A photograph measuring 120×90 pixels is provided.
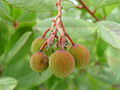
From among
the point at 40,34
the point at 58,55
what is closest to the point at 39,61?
the point at 58,55

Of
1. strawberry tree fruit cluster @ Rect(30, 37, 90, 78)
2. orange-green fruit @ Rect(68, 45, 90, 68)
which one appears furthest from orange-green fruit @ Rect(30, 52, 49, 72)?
orange-green fruit @ Rect(68, 45, 90, 68)

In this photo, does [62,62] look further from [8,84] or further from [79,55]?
[8,84]

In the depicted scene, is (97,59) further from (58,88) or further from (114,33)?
(114,33)

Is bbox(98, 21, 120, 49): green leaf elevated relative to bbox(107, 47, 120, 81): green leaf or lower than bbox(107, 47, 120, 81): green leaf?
elevated

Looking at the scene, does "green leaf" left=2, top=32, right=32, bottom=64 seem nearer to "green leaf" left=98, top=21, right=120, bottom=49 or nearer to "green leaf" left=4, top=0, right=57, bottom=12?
"green leaf" left=4, top=0, right=57, bottom=12

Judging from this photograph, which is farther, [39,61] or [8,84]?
[8,84]

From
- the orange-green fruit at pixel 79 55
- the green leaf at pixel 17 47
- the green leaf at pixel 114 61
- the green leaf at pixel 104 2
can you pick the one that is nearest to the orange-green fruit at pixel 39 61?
the orange-green fruit at pixel 79 55

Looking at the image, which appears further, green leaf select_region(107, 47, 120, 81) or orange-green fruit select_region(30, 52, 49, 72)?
green leaf select_region(107, 47, 120, 81)

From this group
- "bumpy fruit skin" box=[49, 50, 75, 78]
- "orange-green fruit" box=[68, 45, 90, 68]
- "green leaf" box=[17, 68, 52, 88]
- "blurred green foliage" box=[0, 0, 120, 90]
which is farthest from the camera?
"green leaf" box=[17, 68, 52, 88]
